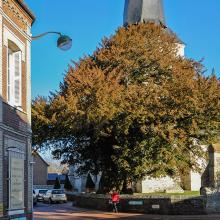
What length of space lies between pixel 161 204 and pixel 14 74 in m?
22.1

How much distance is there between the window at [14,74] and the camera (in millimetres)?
16922

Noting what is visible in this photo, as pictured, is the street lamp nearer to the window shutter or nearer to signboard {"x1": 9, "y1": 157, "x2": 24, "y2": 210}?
the window shutter

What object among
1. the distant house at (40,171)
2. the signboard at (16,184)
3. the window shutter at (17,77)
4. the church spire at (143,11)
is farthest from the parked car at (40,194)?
the window shutter at (17,77)

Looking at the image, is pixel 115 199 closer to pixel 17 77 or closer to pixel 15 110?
pixel 17 77

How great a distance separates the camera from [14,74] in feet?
56.9

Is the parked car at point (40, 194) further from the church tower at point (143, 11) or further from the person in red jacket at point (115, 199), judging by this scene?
the person in red jacket at point (115, 199)

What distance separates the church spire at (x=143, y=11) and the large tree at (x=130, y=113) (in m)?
26.0

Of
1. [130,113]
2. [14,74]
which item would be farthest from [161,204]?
[14,74]

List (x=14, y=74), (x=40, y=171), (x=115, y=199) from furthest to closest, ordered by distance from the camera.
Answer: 1. (x=40, y=171)
2. (x=115, y=199)
3. (x=14, y=74)

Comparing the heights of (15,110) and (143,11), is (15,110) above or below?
below

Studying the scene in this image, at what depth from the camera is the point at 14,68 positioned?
57.0ft

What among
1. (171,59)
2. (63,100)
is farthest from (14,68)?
(171,59)

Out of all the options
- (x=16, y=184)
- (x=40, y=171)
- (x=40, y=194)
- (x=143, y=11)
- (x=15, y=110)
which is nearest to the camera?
(x=16, y=184)

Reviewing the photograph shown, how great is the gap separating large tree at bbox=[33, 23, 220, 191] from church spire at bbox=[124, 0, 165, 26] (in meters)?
26.0
